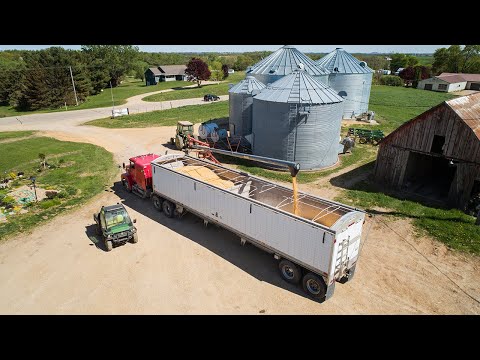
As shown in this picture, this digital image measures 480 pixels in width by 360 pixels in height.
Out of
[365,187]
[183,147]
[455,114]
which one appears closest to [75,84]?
[183,147]

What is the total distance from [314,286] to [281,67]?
29915mm

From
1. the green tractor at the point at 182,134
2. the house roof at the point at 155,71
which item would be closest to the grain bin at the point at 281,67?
the green tractor at the point at 182,134

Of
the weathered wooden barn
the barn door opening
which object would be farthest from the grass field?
the barn door opening

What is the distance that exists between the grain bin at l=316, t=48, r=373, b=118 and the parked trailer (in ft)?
108

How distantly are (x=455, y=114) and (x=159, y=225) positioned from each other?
62.6 ft

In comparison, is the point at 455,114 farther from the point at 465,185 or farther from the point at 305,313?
the point at 305,313

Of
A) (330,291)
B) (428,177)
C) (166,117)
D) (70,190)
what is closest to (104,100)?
(166,117)

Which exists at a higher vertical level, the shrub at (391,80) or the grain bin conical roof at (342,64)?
the grain bin conical roof at (342,64)

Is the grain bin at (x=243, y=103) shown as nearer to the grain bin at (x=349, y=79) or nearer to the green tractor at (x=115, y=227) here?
the grain bin at (x=349, y=79)

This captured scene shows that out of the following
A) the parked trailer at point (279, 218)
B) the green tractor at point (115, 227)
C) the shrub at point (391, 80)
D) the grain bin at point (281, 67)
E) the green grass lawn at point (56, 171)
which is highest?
the grain bin at point (281, 67)

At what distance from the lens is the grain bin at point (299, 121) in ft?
83.5

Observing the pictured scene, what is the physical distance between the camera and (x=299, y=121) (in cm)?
2559

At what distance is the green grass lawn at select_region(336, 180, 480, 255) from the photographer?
16719 millimetres

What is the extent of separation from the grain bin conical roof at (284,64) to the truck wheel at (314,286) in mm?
28526
